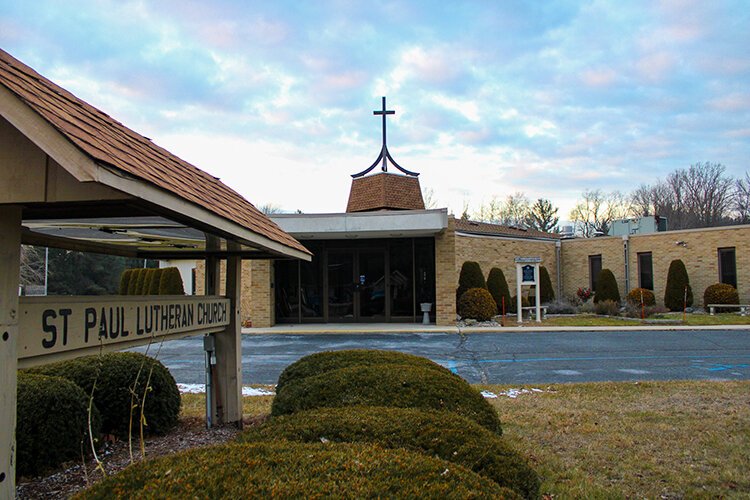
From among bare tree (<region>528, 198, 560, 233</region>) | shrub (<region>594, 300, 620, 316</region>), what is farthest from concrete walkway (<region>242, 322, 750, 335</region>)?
bare tree (<region>528, 198, 560, 233</region>)

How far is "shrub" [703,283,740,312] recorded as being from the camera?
77.4 ft

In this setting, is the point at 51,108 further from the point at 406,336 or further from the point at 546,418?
the point at 406,336

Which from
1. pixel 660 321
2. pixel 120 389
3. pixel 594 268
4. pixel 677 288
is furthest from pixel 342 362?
pixel 594 268

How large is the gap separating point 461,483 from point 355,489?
447mm

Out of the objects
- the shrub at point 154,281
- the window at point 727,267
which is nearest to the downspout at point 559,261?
the window at point 727,267

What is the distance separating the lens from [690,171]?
174 feet

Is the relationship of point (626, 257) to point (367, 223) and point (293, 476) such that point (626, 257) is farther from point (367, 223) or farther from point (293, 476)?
point (293, 476)

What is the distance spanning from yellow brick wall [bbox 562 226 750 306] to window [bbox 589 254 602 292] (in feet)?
0.65

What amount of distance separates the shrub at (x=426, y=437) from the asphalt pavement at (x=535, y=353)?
6.55 meters

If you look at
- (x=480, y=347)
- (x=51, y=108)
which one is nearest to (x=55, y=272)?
(x=480, y=347)

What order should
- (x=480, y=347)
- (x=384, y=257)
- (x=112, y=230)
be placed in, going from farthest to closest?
(x=384, y=257), (x=480, y=347), (x=112, y=230)

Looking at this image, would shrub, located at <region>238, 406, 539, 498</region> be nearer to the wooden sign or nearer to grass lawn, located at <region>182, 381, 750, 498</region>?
the wooden sign

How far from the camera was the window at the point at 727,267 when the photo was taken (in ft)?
82.6

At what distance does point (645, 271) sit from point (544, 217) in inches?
1286
